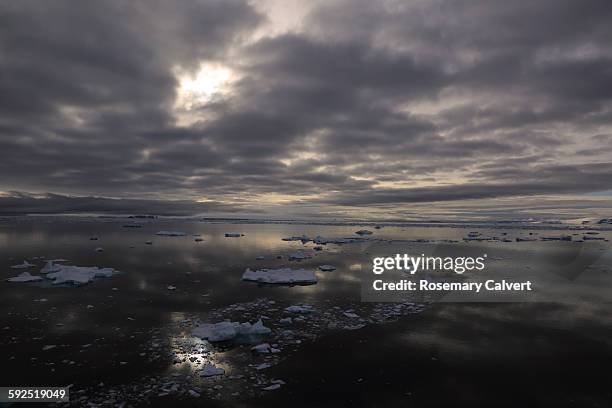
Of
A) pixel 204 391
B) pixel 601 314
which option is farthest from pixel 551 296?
pixel 204 391

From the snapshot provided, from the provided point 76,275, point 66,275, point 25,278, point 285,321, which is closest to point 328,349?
point 285,321

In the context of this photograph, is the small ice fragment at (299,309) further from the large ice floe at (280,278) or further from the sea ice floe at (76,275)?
the sea ice floe at (76,275)

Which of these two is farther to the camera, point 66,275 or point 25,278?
point 66,275

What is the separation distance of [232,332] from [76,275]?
13.1m

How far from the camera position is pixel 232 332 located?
11109mm

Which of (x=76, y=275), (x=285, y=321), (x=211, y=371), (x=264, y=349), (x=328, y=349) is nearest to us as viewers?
(x=211, y=371)

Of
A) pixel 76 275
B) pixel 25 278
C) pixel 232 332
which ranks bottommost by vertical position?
pixel 232 332

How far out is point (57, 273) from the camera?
19688 millimetres

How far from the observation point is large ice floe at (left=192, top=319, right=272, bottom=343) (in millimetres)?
11047

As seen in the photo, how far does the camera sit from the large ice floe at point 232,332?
1105cm

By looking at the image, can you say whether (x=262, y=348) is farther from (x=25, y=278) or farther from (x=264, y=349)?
(x=25, y=278)

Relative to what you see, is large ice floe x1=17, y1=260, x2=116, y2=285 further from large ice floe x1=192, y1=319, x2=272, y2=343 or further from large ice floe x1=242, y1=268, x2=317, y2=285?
large ice floe x1=192, y1=319, x2=272, y2=343

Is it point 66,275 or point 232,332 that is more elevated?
point 66,275

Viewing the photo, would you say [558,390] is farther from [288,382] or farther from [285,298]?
[285,298]
